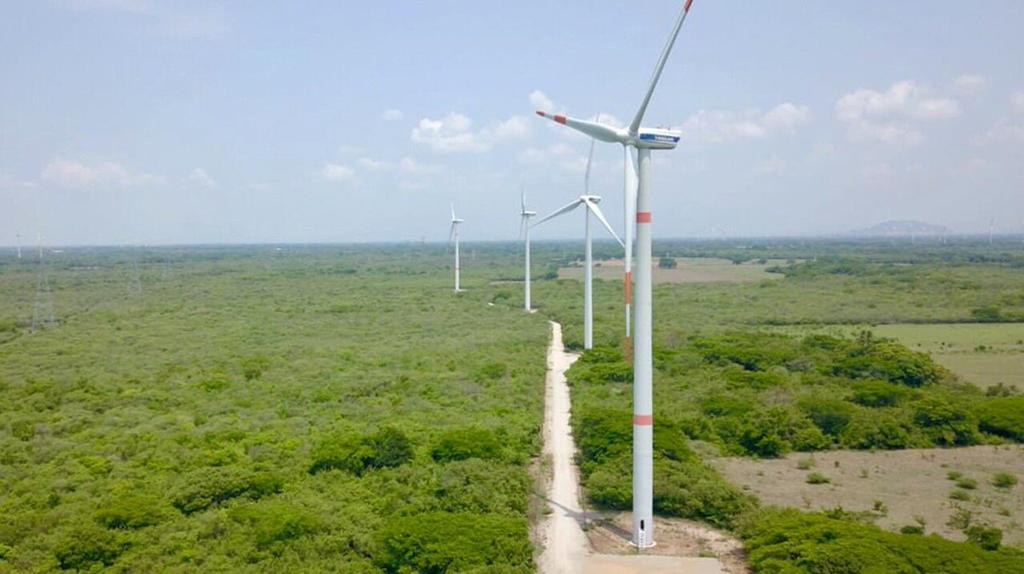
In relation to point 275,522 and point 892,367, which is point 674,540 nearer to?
point 275,522

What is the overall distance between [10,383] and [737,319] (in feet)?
212

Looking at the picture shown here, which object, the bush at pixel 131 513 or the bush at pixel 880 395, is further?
the bush at pixel 880 395

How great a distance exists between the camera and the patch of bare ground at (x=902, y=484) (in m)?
28.8

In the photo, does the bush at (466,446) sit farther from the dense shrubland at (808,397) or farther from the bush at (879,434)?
the bush at (879,434)

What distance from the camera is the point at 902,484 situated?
32.5 m

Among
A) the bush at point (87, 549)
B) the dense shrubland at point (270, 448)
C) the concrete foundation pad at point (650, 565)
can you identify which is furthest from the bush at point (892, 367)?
the bush at point (87, 549)

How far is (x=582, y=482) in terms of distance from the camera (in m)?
31.8

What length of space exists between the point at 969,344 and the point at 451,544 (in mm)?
60257

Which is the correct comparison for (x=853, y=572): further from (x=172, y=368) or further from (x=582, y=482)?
(x=172, y=368)

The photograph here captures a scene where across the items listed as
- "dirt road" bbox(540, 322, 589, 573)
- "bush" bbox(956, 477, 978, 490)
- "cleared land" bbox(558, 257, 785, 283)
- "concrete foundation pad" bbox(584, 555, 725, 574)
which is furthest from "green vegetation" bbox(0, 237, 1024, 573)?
"cleared land" bbox(558, 257, 785, 283)

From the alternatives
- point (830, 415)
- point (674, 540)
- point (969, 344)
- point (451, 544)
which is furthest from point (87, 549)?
point (969, 344)

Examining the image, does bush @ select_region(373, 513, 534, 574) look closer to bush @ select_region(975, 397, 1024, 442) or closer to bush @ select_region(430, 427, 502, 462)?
bush @ select_region(430, 427, 502, 462)

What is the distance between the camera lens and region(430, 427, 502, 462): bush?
106 feet

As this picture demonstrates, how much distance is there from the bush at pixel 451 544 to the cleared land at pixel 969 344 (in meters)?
40.2
